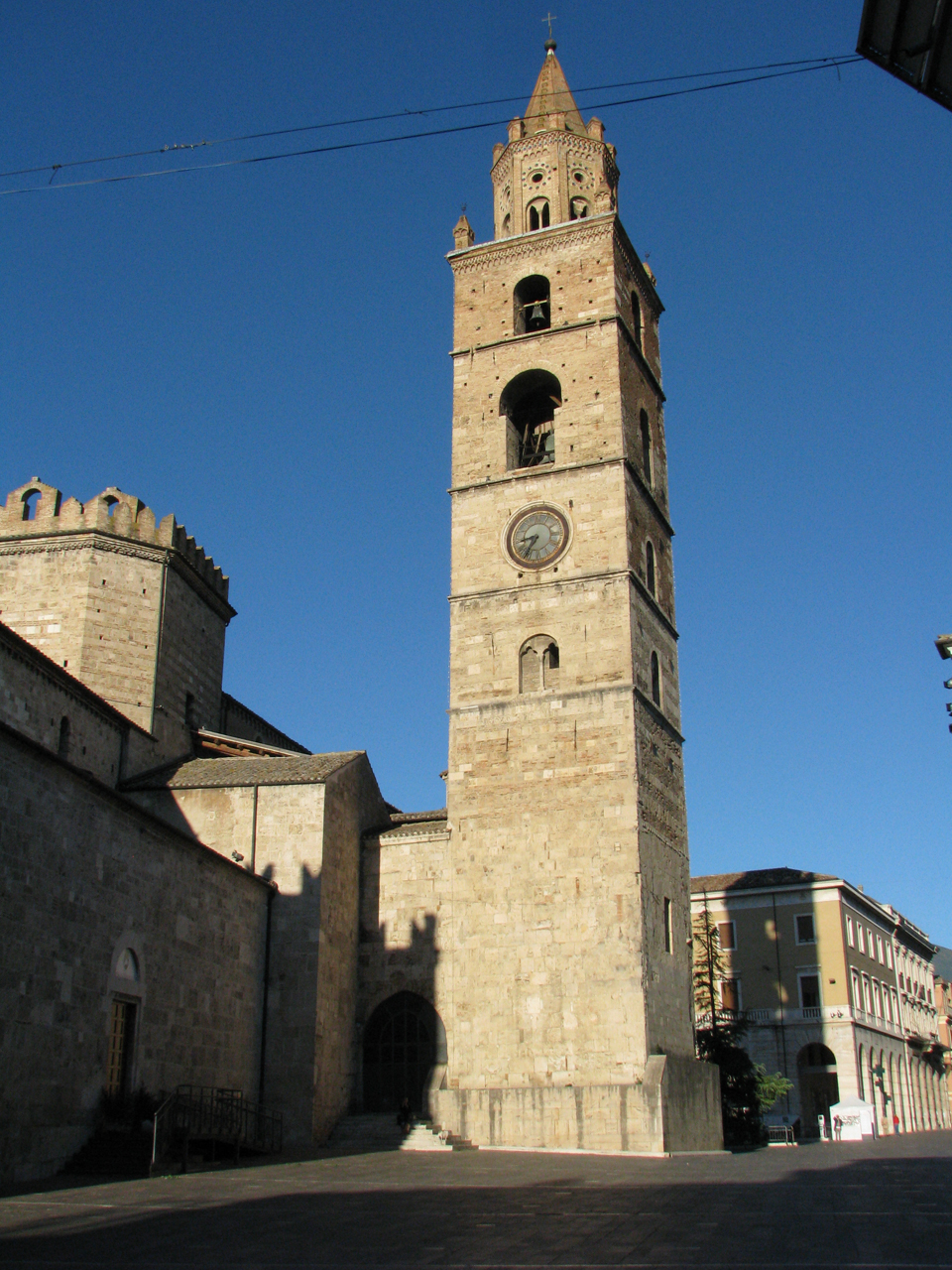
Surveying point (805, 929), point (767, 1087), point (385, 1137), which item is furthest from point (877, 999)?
point (385, 1137)

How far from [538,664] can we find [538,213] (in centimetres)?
1338

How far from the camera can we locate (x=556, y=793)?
2417cm

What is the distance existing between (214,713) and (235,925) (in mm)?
8466

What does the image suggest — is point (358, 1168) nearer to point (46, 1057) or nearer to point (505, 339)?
point (46, 1057)

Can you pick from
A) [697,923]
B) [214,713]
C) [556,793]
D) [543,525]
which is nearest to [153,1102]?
[556,793]

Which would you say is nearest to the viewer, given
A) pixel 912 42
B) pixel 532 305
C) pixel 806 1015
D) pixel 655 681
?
pixel 912 42

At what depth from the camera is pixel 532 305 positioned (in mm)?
29844

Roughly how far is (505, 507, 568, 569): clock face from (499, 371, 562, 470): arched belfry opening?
159cm

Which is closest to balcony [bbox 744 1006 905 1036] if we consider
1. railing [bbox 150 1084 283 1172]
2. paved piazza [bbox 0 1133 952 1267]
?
railing [bbox 150 1084 283 1172]

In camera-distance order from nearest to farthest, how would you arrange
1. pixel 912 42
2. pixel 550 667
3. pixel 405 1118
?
1. pixel 912 42
2. pixel 405 1118
3. pixel 550 667

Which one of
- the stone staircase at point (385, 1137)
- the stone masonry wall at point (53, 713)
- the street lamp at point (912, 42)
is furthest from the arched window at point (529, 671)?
the street lamp at point (912, 42)

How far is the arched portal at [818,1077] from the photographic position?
43.8 m

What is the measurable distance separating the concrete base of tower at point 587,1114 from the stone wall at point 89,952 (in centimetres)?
437

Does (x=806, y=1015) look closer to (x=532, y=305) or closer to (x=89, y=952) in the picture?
(x=532, y=305)
